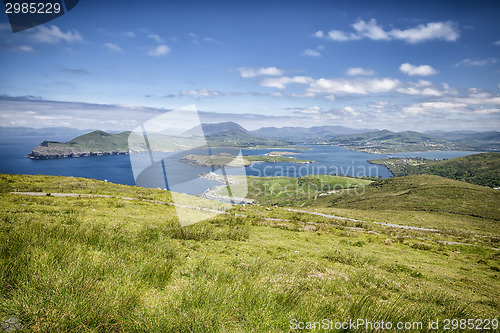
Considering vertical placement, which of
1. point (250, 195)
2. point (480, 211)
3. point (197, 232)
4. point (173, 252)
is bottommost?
point (250, 195)

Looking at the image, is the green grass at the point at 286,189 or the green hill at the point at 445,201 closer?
the green hill at the point at 445,201

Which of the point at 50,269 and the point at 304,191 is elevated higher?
the point at 50,269

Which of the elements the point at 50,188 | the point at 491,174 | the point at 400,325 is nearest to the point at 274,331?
the point at 400,325

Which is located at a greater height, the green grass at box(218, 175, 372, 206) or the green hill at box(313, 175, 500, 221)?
the green hill at box(313, 175, 500, 221)

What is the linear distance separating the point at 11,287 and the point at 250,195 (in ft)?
554

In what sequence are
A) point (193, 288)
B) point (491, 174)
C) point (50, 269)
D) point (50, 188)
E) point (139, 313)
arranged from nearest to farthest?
point (139, 313) < point (50, 269) < point (193, 288) < point (50, 188) < point (491, 174)

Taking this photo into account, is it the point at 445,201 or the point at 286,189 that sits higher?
the point at 445,201

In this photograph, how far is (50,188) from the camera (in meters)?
29.8

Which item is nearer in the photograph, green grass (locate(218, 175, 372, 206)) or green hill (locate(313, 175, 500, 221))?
green hill (locate(313, 175, 500, 221))

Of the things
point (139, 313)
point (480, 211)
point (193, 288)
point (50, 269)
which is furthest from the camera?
point (480, 211)

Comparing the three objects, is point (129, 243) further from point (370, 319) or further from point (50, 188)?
point (50, 188)

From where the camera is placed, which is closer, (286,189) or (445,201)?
(445,201)

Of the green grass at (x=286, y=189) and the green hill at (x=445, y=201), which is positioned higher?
the green hill at (x=445, y=201)

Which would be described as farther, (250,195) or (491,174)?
(491,174)
